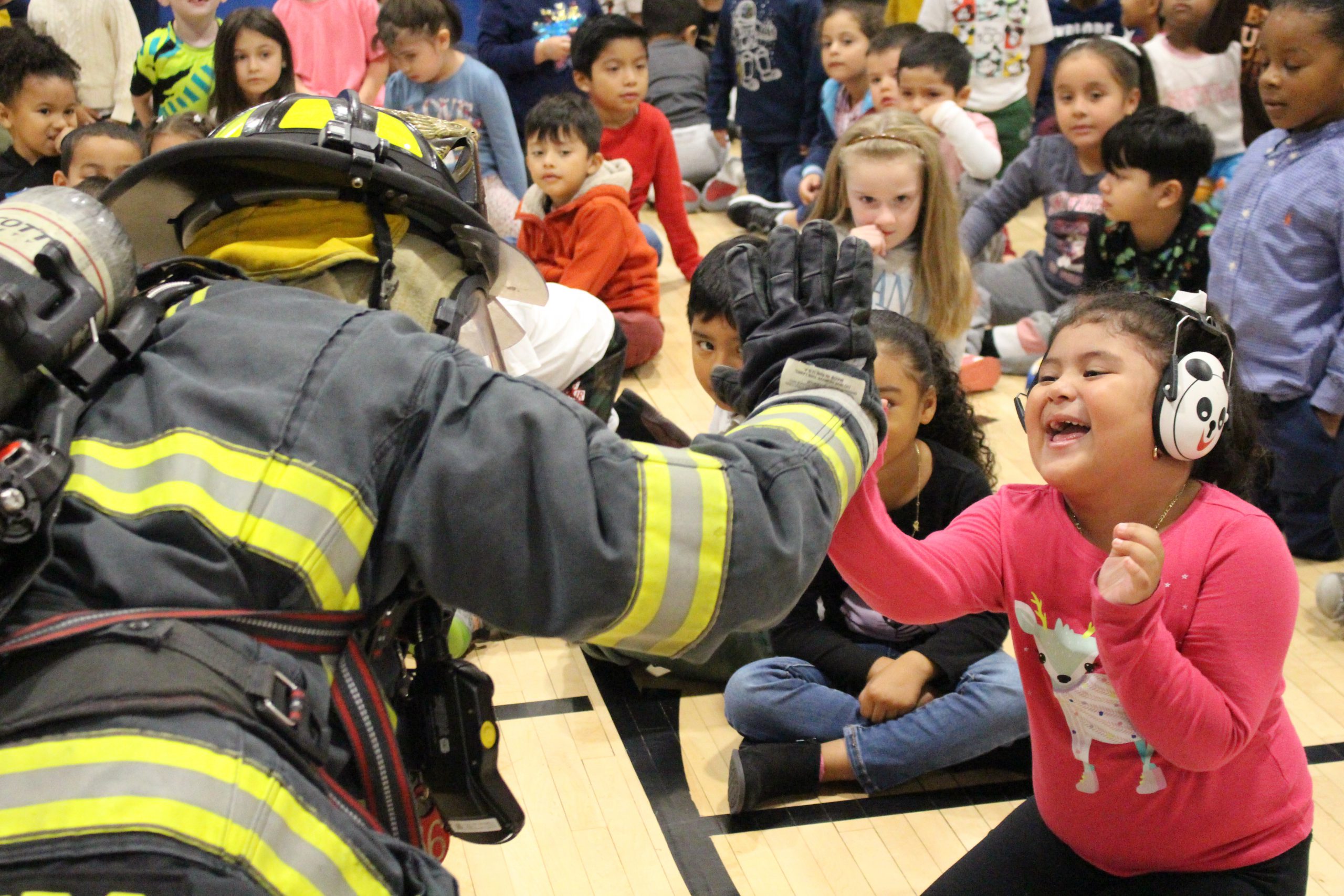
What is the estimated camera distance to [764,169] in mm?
7012

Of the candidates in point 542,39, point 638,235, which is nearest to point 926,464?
point 638,235

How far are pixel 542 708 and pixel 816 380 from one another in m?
1.79

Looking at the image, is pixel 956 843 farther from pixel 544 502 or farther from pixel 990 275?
pixel 990 275

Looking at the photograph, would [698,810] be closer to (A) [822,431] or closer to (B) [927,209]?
(A) [822,431]

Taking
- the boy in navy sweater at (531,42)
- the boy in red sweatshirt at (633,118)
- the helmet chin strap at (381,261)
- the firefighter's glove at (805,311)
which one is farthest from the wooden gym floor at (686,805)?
the boy in navy sweater at (531,42)

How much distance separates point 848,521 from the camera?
173 centimetres

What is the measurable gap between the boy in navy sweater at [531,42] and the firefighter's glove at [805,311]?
194 inches

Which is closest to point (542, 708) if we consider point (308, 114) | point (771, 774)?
point (771, 774)

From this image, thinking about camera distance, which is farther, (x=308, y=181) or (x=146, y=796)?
(x=308, y=181)

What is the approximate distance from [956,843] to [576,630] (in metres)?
1.59

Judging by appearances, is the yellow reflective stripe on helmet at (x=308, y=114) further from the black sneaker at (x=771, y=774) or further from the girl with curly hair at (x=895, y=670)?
the black sneaker at (x=771, y=774)

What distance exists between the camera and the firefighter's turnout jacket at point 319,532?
40.3 inches

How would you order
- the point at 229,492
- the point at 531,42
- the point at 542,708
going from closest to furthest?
the point at 229,492 < the point at 542,708 < the point at 531,42

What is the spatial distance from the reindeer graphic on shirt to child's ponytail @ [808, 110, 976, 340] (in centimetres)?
205
